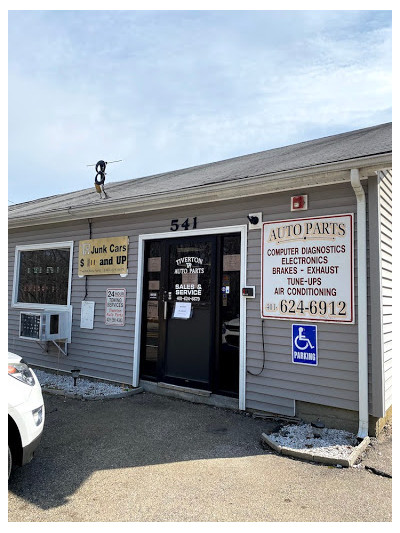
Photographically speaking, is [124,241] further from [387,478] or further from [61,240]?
[387,478]

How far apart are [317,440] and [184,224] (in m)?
3.29

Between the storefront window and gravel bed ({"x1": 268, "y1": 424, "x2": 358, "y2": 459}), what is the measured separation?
187 inches

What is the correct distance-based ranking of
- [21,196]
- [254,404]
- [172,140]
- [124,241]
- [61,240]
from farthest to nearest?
[21,196] < [172,140] < [61,240] < [124,241] < [254,404]

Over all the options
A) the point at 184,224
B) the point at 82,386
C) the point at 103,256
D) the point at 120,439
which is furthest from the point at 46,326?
the point at 120,439

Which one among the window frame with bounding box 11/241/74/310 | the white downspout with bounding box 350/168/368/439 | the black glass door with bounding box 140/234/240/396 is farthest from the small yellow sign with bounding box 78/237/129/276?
the white downspout with bounding box 350/168/368/439

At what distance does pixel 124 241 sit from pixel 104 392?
7.89 ft

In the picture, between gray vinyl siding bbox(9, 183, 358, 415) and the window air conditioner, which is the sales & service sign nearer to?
gray vinyl siding bbox(9, 183, 358, 415)

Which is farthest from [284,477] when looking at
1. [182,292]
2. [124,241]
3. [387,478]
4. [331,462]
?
[124,241]

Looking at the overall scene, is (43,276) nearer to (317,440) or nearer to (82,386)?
(82,386)

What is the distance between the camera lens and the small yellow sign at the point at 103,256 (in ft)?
20.3

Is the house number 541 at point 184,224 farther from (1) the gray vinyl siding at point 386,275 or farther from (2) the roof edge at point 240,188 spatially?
(1) the gray vinyl siding at point 386,275

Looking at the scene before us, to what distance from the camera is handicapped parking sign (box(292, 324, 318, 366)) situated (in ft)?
14.1

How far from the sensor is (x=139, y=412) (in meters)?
4.77

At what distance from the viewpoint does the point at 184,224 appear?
18.1 ft
